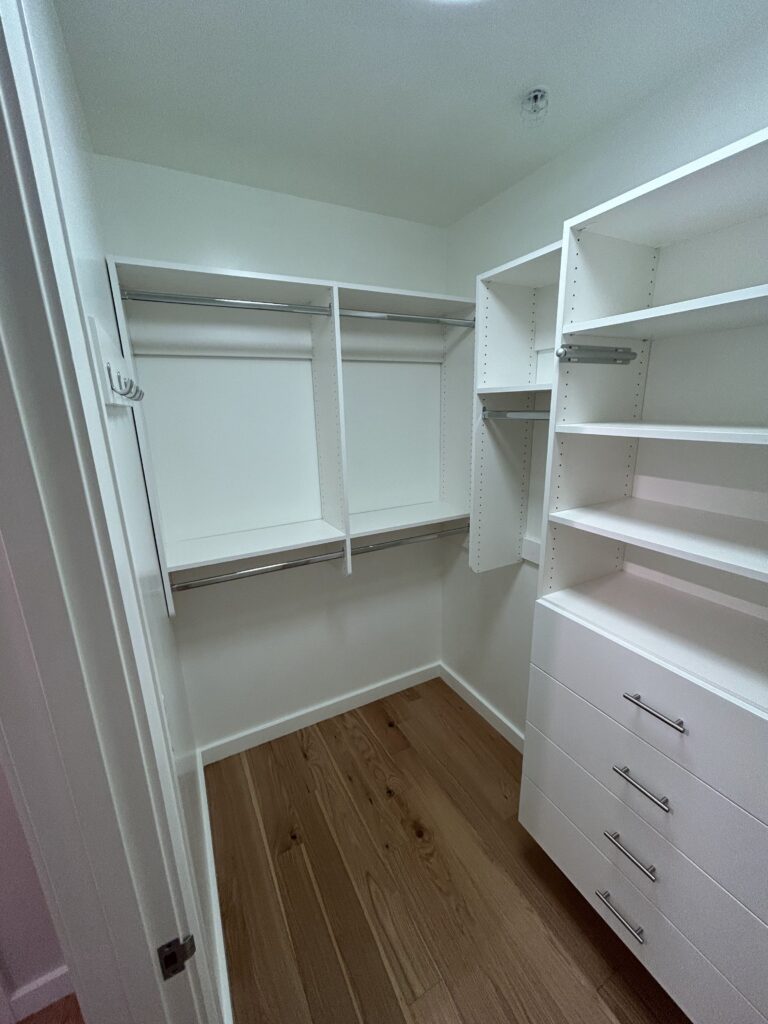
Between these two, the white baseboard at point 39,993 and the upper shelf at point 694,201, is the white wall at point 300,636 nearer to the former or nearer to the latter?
the white baseboard at point 39,993

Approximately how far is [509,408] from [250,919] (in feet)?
7.05

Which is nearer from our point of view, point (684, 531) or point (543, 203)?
point (684, 531)

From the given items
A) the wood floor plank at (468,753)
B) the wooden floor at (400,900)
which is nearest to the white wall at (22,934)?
the wooden floor at (400,900)

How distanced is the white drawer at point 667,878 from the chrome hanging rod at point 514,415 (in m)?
1.12

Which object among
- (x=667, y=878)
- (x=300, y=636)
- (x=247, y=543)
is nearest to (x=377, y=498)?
(x=247, y=543)

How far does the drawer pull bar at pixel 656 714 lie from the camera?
98 centimetres

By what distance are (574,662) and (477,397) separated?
3.48ft

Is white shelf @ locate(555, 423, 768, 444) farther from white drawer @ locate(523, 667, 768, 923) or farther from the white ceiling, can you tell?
the white ceiling

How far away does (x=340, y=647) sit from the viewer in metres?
2.24

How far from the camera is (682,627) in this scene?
1160 mm

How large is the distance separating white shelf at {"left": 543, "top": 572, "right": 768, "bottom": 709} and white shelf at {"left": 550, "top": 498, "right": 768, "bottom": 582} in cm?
26

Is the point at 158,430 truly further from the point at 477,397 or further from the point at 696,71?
the point at 696,71

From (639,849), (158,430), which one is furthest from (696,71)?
(639,849)

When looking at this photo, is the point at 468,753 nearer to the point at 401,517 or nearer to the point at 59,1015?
the point at 401,517
